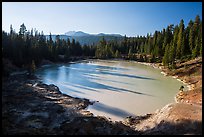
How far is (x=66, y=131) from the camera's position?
18.2 metres

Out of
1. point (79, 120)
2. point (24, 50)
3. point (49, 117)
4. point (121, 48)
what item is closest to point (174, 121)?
point (79, 120)

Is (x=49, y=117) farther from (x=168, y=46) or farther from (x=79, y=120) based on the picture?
(x=168, y=46)

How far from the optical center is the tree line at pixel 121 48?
205ft

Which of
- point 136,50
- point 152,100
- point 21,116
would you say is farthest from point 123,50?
point 21,116

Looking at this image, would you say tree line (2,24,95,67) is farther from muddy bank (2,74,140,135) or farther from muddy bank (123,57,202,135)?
muddy bank (123,57,202,135)

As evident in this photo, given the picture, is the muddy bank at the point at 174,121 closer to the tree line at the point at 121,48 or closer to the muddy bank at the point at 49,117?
the muddy bank at the point at 49,117

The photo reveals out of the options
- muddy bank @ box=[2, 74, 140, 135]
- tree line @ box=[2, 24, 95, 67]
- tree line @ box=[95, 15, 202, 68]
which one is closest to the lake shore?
muddy bank @ box=[2, 74, 140, 135]

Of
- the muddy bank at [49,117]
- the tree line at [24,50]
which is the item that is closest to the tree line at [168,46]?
the tree line at [24,50]

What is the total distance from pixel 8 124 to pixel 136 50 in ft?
350

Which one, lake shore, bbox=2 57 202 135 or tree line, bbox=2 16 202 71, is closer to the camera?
lake shore, bbox=2 57 202 135

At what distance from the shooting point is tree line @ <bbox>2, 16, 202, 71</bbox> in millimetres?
62553

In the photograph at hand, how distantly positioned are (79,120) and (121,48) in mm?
105644

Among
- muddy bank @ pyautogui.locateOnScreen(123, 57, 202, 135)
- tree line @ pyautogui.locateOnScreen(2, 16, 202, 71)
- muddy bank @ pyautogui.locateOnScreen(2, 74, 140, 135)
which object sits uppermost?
tree line @ pyautogui.locateOnScreen(2, 16, 202, 71)

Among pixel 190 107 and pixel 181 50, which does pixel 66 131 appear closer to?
pixel 190 107
